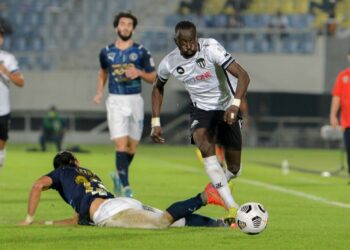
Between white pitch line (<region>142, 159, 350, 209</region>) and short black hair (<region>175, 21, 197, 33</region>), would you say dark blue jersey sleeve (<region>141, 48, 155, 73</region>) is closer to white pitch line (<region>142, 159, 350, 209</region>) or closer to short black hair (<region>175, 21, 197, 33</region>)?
white pitch line (<region>142, 159, 350, 209</region>)

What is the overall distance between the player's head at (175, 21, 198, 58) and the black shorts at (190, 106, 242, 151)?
2.50ft

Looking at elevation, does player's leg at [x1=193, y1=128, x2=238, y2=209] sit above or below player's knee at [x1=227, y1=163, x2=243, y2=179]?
above

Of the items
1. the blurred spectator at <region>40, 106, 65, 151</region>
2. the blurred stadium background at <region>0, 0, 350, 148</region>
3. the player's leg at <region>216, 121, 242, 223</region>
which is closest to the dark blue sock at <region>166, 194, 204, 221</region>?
the player's leg at <region>216, 121, 242, 223</region>

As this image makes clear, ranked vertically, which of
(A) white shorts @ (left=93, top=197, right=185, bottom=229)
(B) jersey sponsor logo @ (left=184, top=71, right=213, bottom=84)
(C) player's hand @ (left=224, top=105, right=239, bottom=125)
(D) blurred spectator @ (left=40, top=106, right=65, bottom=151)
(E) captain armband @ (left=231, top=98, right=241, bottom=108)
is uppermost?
(B) jersey sponsor logo @ (left=184, top=71, right=213, bottom=84)

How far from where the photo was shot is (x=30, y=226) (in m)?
10.9

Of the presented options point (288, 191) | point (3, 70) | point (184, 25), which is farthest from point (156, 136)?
point (288, 191)

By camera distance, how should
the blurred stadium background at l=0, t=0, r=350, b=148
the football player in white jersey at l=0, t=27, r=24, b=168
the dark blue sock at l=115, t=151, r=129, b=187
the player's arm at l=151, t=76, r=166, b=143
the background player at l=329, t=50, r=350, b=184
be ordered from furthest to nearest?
1. the blurred stadium background at l=0, t=0, r=350, b=148
2. the background player at l=329, t=50, r=350, b=184
3. the dark blue sock at l=115, t=151, r=129, b=187
4. the football player in white jersey at l=0, t=27, r=24, b=168
5. the player's arm at l=151, t=76, r=166, b=143

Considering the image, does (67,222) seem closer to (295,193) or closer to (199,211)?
(199,211)

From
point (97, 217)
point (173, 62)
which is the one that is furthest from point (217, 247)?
point (173, 62)

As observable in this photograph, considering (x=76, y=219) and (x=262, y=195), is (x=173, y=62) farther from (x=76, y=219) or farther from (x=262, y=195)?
(x=262, y=195)

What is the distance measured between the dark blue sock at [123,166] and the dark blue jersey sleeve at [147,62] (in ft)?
3.97

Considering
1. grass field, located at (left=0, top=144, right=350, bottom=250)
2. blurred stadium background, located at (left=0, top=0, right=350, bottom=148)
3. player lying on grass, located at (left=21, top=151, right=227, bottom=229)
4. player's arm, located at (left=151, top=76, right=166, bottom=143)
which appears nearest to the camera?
grass field, located at (left=0, top=144, right=350, bottom=250)

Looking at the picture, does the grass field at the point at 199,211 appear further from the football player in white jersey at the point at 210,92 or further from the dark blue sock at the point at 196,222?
the football player in white jersey at the point at 210,92

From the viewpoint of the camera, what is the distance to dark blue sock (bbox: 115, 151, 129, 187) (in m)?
15.7
